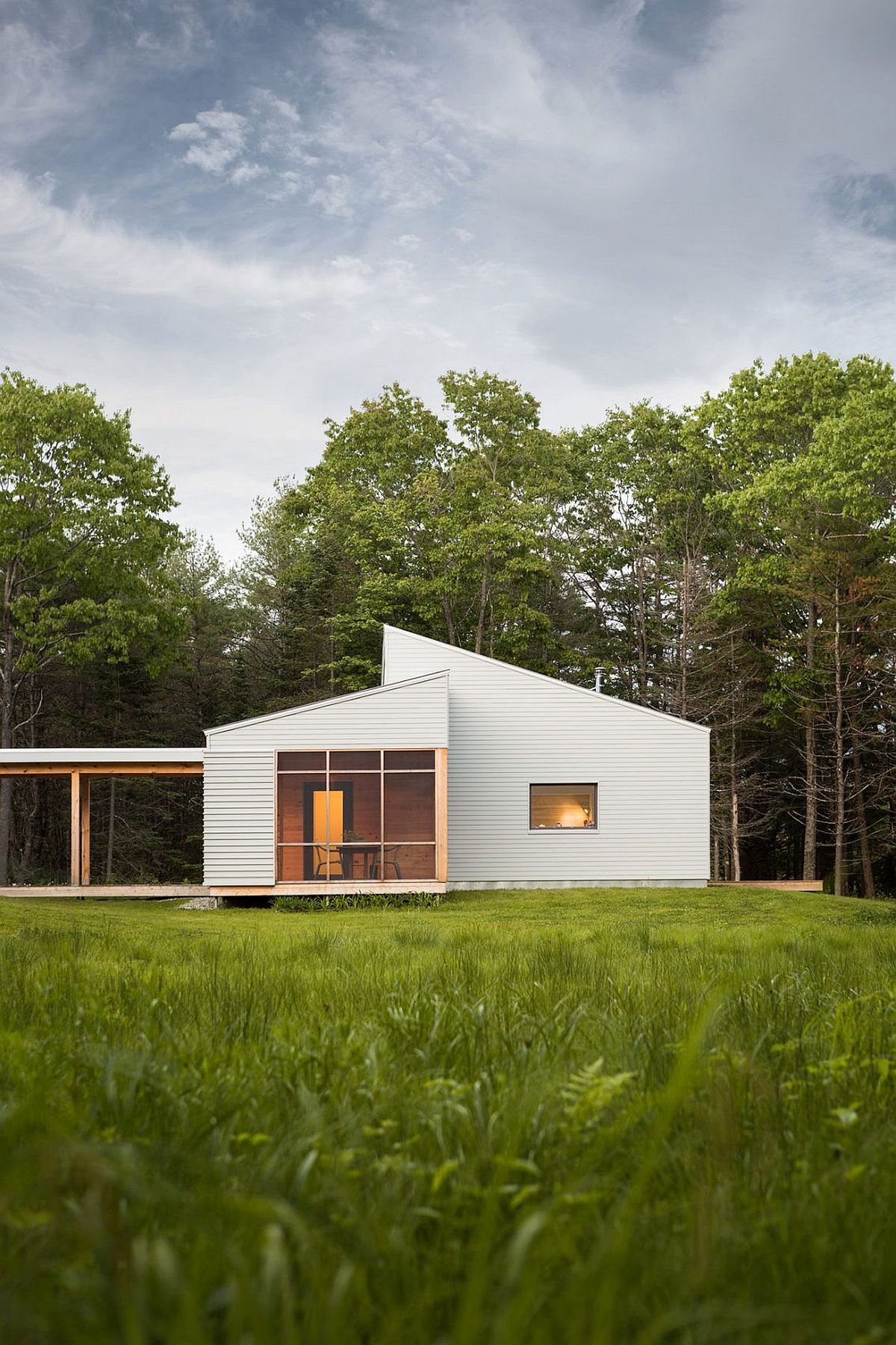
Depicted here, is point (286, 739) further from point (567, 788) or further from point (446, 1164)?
point (446, 1164)

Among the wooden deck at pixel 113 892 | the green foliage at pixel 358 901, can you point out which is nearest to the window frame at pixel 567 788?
the green foliage at pixel 358 901

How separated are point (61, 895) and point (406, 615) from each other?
1392 centimetres

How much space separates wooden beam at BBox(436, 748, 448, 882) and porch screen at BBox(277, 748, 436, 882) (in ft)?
0.60

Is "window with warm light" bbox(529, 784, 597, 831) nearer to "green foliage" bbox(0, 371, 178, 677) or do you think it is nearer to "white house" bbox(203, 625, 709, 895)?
"white house" bbox(203, 625, 709, 895)

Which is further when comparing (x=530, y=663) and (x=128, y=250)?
(x=530, y=663)

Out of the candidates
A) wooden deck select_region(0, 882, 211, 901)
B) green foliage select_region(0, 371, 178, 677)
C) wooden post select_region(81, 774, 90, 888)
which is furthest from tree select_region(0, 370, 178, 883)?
wooden deck select_region(0, 882, 211, 901)

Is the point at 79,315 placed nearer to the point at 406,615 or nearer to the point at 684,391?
the point at 406,615

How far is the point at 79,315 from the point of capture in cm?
2777

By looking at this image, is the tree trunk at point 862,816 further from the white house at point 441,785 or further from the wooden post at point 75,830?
the wooden post at point 75,830

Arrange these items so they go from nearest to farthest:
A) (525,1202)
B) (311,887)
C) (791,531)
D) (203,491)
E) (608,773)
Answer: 1. (525,1202)
2. (311,887)
3. (608,773)
4. (791,531)
5. (203,491)

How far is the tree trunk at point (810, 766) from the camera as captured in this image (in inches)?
992

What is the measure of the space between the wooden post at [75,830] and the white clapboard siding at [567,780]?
23.7ft

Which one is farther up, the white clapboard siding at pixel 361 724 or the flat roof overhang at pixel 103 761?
the white clapboard siding at pixel 361 724

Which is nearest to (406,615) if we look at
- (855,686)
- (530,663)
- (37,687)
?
(530,663)
